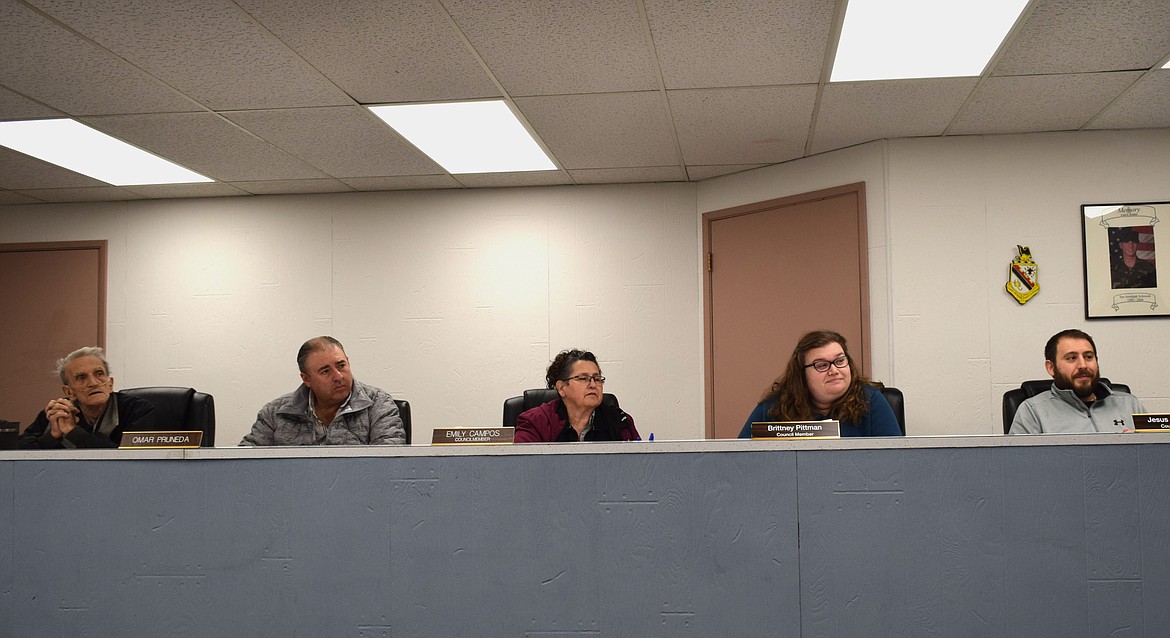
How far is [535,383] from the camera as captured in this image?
15.8ft

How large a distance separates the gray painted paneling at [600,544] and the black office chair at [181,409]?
1.20m

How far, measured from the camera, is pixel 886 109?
11.8 feet

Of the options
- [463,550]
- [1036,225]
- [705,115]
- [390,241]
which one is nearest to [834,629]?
[463,550]

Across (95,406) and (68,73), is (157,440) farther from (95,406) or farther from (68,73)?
(68,73)

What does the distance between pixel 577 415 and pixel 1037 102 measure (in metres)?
2.37

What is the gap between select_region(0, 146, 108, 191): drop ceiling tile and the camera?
418 cm

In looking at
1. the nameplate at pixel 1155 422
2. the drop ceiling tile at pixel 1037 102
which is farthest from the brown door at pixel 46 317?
the nameplate at pixel 1155 422

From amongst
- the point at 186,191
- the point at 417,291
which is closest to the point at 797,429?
the point at 417,291

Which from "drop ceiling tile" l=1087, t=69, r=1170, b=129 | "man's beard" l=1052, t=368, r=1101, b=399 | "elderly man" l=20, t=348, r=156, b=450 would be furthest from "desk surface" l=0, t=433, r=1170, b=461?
"drop ceiling tile" l=1087, t=69, r=1170, b=129

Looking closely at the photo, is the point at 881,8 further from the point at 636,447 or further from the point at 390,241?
the point at 390,241

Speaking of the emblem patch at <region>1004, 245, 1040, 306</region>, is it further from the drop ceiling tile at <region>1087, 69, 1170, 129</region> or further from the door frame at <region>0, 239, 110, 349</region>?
the door frame at <region>0, 239, 110, 349</region>

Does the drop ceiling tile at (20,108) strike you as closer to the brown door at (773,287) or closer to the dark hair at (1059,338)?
the brown door at (773,287)

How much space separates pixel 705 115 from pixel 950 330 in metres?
1.55

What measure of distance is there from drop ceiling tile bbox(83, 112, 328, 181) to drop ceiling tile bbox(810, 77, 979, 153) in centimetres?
259
